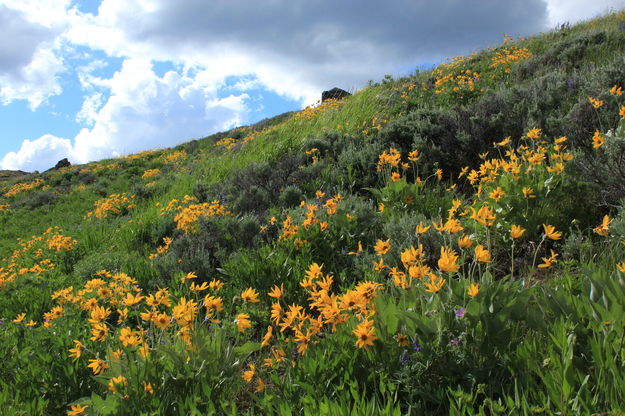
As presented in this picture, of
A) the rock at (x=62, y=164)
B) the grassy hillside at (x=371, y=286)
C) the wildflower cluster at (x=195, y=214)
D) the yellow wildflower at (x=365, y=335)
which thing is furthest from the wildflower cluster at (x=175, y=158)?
the yellow wildflower at (x=365, y=335)

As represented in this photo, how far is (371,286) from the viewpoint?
2199 mm

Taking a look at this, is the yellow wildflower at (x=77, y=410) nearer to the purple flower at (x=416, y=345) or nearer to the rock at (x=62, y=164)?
the purple flower at (x=416, y=345)

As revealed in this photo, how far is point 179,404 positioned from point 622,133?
3922 millimetres

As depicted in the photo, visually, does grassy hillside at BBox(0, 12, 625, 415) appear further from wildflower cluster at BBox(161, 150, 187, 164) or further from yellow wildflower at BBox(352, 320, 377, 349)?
wildflower cluster at BBox(161, 150, 187, 164)

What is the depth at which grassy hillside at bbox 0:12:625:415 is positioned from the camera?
6.38ft

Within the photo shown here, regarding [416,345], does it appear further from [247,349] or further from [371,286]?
[247,349]

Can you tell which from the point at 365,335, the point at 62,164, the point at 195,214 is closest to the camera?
the point at 365,335

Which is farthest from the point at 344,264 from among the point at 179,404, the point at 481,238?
the point at 179,404

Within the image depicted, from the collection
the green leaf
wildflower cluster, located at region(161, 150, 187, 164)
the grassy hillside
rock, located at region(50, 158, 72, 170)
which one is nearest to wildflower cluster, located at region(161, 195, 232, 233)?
the grassy hillside

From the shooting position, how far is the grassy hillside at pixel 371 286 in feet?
6.38

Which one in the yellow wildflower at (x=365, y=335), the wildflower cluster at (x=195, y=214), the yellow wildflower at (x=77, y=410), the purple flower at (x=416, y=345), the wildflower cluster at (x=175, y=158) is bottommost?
the yellow wildflower at (x=77, y=410)

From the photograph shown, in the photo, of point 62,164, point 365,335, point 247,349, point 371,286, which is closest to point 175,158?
point 62,164

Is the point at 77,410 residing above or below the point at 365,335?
below

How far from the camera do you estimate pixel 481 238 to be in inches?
137
